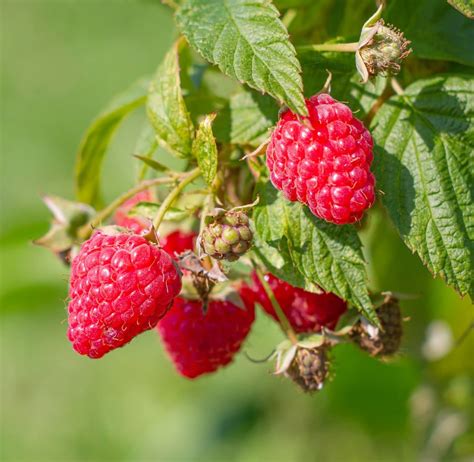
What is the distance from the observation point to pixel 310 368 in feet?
5.96

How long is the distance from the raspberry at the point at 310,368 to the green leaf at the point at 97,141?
0.77m

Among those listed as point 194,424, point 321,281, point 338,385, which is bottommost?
point 194,424

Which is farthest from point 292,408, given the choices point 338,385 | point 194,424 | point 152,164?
point 152,164

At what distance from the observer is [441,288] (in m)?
2.63

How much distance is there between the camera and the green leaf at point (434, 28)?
169 cm

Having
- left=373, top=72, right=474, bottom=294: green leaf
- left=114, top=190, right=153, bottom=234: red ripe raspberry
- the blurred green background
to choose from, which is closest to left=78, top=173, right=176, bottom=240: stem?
left=114, top=190, right=153, bottom=234: red ripe raspberry

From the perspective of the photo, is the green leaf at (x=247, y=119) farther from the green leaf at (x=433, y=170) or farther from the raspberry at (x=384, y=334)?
the raspberry at (x=384, y=334)

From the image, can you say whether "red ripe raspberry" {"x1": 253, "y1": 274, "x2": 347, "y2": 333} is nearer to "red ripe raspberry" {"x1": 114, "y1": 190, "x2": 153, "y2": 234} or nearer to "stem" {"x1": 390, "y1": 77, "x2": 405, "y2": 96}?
"red ripe raspberry" {"x1": 114, "y1": 190, "x2": 153, "y2": 234}

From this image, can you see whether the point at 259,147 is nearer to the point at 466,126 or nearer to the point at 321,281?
the point at 321,281

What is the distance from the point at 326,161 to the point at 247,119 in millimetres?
317

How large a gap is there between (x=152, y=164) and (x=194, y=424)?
8.16ft

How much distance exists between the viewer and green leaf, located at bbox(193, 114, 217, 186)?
161cm

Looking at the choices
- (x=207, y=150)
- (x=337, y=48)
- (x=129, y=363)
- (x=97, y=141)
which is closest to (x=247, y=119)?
(x=207, y=150)

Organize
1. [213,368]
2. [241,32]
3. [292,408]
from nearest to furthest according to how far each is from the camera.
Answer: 1. [241,32]
2. [213,368]
3. [292,408]
